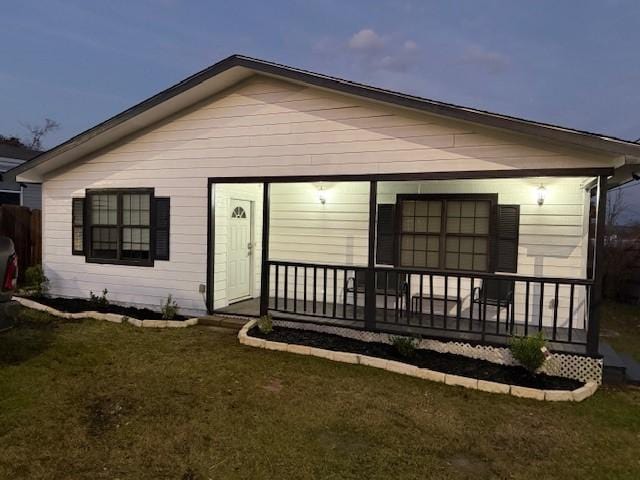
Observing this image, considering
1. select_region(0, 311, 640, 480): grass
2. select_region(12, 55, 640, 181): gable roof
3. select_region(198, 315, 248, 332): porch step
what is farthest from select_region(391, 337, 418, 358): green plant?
select_region(12, 55, 640, 181): gable roof

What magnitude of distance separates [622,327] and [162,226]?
8.98 metres

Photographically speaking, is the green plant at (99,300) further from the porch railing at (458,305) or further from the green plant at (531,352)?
the green plant at (531,352)

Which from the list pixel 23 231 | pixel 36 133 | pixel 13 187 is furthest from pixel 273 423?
pixel 36 133

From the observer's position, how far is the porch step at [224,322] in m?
6.96

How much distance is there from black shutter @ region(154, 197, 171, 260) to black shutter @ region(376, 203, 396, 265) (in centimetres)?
374

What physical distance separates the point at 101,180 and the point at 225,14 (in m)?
28.3

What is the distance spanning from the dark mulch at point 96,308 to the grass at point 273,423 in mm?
1804

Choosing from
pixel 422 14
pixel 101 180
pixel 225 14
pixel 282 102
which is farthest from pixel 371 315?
pixel 225 14

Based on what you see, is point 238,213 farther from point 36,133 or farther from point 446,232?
point 36,133

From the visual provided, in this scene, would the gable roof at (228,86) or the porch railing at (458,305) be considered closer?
the gable roof at (228,86)

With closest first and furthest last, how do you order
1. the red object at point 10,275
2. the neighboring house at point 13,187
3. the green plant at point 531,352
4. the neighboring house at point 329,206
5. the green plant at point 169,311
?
the red object at point 10,275 → the green plant at point 531,352 → the neighboring house at point 329,206 → the green plant at point 169,311 → the neighboring house at point 13,187

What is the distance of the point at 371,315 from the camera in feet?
20.1

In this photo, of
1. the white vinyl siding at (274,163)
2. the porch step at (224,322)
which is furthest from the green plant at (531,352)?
the porch step at (224,322)

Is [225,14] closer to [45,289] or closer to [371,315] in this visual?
[45,289]
